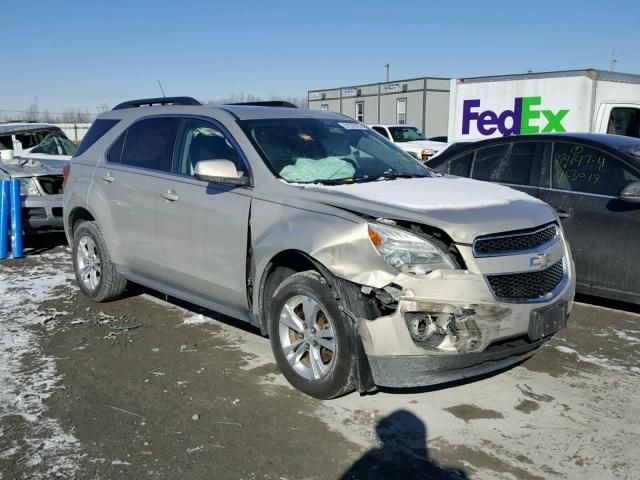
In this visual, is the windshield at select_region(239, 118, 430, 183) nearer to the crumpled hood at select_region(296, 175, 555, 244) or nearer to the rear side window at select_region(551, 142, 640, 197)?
the crumpled hood at select_region(296, 175, 555, 244)

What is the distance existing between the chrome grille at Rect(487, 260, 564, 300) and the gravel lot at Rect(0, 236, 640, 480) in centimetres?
74

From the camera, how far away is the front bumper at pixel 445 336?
11.5 feet

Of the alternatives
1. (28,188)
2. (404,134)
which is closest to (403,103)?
(404,134)

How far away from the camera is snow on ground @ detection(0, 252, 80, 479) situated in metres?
3.45

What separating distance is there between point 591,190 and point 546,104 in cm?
648

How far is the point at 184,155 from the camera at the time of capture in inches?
205

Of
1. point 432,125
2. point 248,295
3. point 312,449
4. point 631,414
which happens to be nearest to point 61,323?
point 248,295

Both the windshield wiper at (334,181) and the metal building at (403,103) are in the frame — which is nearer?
the windshield wiper at (334,181)

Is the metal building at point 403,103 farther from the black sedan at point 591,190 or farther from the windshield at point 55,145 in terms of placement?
the black sedan at point 591,190

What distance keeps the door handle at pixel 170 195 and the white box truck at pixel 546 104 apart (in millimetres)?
8381

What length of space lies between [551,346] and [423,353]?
196 centimetres

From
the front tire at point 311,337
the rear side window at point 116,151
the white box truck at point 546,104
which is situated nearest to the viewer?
the front tire at point 311,337

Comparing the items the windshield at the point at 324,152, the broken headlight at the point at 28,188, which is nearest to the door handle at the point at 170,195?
the windshield at the point at 324,152

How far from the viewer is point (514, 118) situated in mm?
12312
